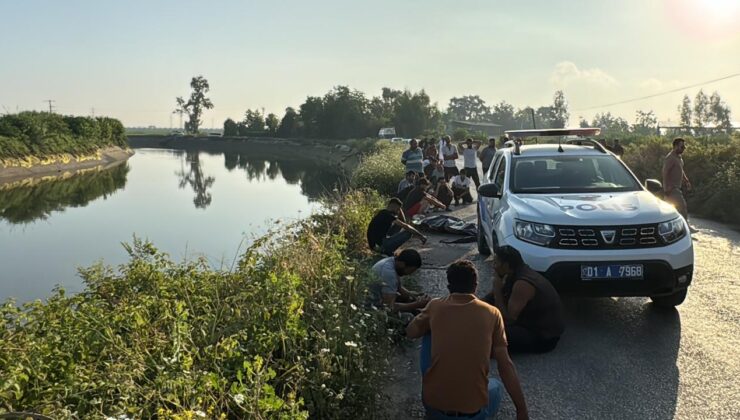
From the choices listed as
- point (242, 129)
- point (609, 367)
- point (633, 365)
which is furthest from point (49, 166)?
point (242, 129)

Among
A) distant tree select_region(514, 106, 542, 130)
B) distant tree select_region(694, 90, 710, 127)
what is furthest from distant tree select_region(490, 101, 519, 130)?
distant tree select_region(694, 90, 710, 127)

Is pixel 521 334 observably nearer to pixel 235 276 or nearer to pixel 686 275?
pixel 686 275

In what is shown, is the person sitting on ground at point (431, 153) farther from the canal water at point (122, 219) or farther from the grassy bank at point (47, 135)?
the grassy bank at point (47, 135)

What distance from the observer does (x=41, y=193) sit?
3089 centimetres

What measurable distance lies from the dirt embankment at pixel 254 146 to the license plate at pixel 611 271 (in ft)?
206

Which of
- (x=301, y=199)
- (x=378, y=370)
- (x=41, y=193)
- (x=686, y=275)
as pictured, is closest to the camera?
(x=378, y=370)

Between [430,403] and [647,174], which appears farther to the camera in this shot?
[647,174]

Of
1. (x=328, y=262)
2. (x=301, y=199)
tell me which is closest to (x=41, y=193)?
(x=301, y=199)

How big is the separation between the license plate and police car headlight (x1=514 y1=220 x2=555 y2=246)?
0.46 meters

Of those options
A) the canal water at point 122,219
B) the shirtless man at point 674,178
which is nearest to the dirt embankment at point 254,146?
the canal water at point 122,219

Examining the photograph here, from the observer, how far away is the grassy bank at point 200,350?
299 cm

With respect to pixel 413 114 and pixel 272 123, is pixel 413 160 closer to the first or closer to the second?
pixel 413 114

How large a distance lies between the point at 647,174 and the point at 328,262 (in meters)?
15.3

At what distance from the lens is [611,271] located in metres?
5.46
